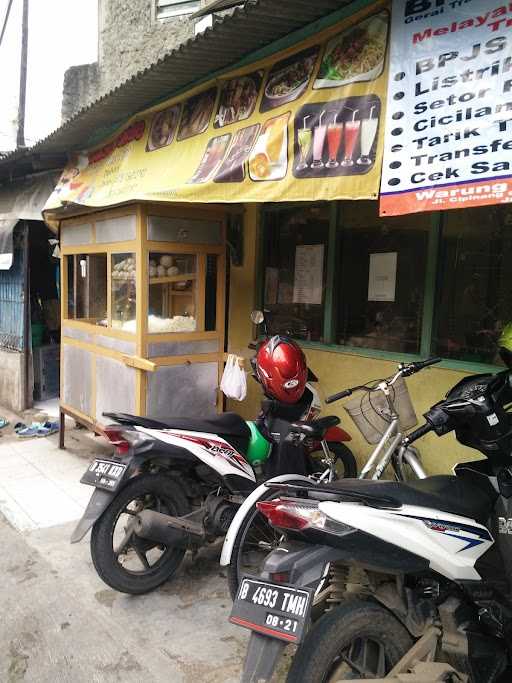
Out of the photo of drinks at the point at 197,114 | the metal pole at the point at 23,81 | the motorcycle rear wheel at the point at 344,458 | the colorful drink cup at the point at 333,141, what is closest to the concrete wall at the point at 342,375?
the motorcycle rear wheel at the point at 344,458

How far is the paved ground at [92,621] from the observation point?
2865 millimetres

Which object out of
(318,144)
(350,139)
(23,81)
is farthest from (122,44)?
(350,139)

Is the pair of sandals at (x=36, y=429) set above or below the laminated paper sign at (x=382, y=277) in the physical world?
below

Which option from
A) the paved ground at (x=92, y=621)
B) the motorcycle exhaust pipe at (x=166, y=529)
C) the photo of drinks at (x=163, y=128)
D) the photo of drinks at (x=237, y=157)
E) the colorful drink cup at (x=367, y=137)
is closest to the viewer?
the paved ground at (x=92, y=621)

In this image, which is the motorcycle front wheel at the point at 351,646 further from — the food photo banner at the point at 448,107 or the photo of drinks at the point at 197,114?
the photo of drinks at the point at 197,114

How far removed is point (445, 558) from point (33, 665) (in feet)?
7.06

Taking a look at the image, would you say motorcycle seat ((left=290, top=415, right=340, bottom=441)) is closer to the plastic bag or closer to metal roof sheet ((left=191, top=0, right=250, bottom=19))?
the plastic bag

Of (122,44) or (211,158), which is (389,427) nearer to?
(211,158)

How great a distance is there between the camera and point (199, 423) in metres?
3.64

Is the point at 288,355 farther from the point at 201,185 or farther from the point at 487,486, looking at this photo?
the point at 487,486

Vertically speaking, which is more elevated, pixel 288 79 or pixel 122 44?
pixel 122 44

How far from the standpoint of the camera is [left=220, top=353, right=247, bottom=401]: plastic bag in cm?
500

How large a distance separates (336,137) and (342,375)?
2275mm

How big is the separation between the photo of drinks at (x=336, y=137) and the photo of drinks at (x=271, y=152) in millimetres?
104
